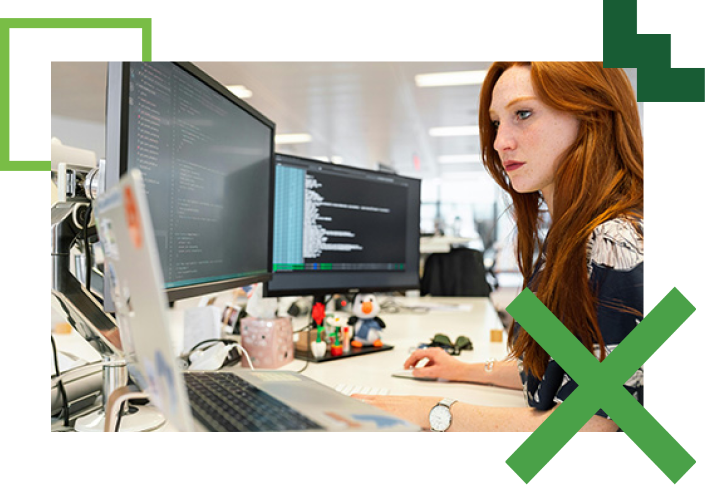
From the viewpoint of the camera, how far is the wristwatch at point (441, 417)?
697mm

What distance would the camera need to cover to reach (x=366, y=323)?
4.39 feet

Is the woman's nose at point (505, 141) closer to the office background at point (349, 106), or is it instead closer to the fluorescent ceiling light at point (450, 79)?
the office background at point (349, 106)

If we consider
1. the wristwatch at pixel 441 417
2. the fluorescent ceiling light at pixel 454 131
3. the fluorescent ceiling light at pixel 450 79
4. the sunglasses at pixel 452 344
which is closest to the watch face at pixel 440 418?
the wristwatch at pixel 441 417

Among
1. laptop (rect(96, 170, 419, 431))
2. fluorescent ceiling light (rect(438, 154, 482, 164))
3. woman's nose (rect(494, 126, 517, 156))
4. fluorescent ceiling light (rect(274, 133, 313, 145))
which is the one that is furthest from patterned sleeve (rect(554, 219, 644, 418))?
fluorescent ceiling light (rect(438, 154, 482, 164))

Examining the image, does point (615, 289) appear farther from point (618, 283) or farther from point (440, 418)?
point (440, 418)

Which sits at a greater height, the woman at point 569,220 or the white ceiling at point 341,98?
the white ceiling at point 341,98

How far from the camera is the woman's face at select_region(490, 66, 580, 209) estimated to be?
0.84 meters

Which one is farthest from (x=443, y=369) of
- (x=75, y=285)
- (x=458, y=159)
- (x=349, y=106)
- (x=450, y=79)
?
(x=458, y=159)

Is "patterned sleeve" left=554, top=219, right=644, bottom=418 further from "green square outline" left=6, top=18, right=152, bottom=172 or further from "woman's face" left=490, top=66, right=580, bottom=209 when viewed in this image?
"green square outline" left=6, top=18, right=152, bottom=172

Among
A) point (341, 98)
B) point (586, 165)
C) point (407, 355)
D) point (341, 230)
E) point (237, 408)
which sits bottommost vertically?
point (407, 355)

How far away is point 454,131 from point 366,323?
602cm

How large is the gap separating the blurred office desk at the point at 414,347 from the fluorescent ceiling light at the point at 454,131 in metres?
4.95

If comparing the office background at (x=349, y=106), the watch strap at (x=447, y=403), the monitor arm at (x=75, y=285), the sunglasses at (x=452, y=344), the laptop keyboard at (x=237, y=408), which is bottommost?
the sunglasses at (x=452, y=344)

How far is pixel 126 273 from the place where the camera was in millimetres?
399
